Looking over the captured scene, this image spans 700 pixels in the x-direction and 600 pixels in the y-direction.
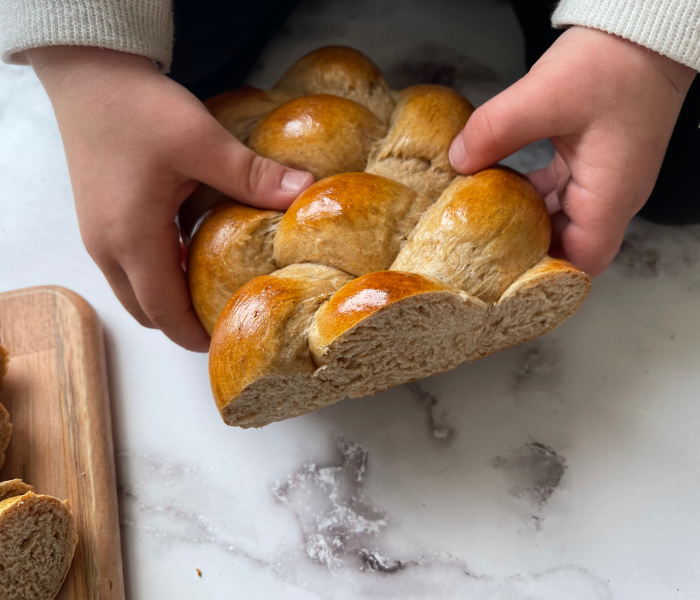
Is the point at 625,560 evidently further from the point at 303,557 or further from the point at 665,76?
the point at 665,76

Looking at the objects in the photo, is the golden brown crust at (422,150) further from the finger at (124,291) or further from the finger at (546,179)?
the finger at (124,291)

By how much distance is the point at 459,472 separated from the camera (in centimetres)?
109

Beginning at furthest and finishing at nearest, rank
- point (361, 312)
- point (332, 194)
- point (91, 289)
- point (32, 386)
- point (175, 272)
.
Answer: point (91, 289) < point (32, 386) < point (175, 272) < point (332, 194) < point (361, 312)

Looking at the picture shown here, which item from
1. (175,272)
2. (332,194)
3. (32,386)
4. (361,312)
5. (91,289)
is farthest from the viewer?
(91,289)

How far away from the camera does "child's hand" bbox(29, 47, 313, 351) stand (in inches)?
36.5

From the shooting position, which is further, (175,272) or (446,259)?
(175,272)

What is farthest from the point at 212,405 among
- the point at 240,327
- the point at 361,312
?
the point at 361,312

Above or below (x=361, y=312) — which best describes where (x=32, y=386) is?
below

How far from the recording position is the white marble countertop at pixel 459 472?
104 centimetres

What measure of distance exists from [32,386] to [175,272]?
39 centimetres

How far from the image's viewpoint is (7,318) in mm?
1244

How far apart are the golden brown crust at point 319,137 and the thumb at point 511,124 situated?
0.15m

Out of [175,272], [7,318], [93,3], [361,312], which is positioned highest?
[93,3]

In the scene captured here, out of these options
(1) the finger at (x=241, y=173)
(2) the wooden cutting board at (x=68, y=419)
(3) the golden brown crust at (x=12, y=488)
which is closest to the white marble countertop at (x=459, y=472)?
(2) the wooden cutting board at (x=68, y=419)
